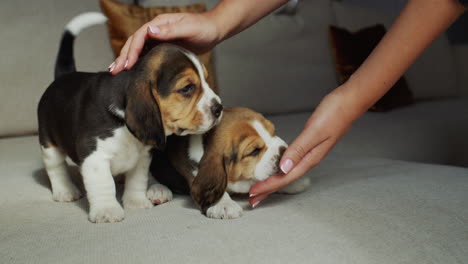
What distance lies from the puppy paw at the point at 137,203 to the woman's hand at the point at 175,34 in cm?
45

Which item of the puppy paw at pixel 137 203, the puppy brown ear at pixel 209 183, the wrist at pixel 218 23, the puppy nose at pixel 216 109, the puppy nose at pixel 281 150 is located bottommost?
the puppy paw at pixel 137 203

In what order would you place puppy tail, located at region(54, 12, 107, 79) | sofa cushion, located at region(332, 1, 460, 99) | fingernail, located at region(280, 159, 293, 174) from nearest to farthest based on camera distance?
1. fingernail, located at region(280, 159, 293, 174)
2. puppy tail, located at region(54, 12, 107, 79)
3. sofa cushion, located at region(332, 1, 460, 99)

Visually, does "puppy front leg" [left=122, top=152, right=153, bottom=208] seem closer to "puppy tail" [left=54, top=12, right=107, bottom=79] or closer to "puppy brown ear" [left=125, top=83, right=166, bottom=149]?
"puppy brown ear" [left=125, top=83, right=166, bottom=149]

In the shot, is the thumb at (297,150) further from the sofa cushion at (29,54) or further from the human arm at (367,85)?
the sofa cushion at (29,54)

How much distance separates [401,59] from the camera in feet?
4.94

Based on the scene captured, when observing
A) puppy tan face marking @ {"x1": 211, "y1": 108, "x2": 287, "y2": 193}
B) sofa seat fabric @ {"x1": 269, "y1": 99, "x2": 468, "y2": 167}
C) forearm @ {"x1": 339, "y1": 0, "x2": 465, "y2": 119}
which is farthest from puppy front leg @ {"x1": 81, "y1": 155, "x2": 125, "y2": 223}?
sofa seat fabric @ {"x1": 269, "y1": 99, "x2": 468, "y2": 167}

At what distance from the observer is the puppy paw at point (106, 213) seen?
1.35 meters

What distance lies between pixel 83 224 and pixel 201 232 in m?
0.39

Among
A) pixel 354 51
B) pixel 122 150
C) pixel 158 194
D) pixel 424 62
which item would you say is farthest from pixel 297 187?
pixel 424 62

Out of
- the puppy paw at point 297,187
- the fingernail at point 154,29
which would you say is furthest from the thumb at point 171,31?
the puppy paw at point 297,187

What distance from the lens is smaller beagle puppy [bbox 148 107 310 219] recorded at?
1438 mm

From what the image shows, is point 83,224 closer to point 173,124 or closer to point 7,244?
point 7,244

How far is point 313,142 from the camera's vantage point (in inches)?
60.0

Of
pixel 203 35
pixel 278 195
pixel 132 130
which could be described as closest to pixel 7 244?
pixel 132 130
